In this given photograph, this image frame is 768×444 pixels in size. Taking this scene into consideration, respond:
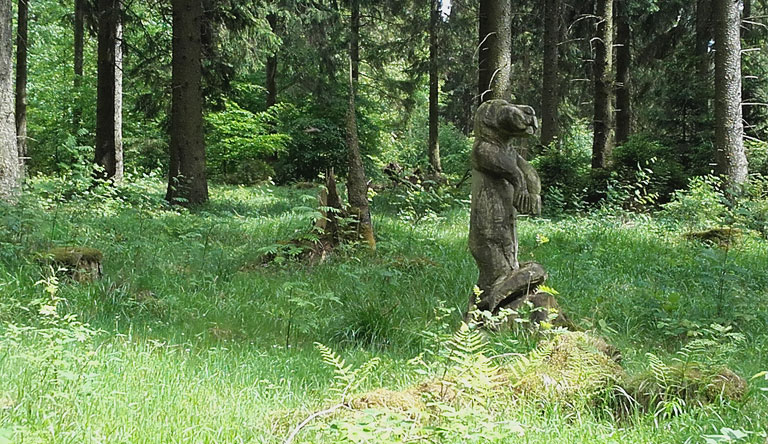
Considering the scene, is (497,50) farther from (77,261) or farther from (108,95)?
(108,95)

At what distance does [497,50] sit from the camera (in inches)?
422

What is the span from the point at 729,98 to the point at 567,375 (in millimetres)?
10942

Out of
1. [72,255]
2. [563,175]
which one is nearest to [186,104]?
[72,255]

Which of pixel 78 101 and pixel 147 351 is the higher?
pixel 78 101

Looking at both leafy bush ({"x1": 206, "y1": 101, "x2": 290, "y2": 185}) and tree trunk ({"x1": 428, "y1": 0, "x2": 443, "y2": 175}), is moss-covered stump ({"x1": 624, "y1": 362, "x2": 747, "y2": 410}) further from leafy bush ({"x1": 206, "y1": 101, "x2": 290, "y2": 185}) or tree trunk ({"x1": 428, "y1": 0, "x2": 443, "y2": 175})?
tree trunk ({"x1": 428, "y1": 0, "x2": 443, "y2": 175})

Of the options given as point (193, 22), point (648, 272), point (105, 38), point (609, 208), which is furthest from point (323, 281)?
point (105, 38)

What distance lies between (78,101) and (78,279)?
2112 cm

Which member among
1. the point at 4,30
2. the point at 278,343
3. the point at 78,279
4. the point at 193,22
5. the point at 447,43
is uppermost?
the point at 447,43

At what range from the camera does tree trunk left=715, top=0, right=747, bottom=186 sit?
12.6 meters

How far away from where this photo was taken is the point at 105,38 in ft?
54.6

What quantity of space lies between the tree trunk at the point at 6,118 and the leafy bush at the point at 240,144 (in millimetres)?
13269

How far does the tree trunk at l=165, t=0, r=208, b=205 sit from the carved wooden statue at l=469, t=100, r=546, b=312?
9.58 meters

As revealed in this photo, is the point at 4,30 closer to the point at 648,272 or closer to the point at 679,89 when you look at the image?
the point at 648,272

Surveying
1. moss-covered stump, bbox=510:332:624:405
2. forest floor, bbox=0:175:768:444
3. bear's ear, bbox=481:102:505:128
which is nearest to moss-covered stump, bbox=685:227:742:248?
forest floor, bbox=0:175:768:444
